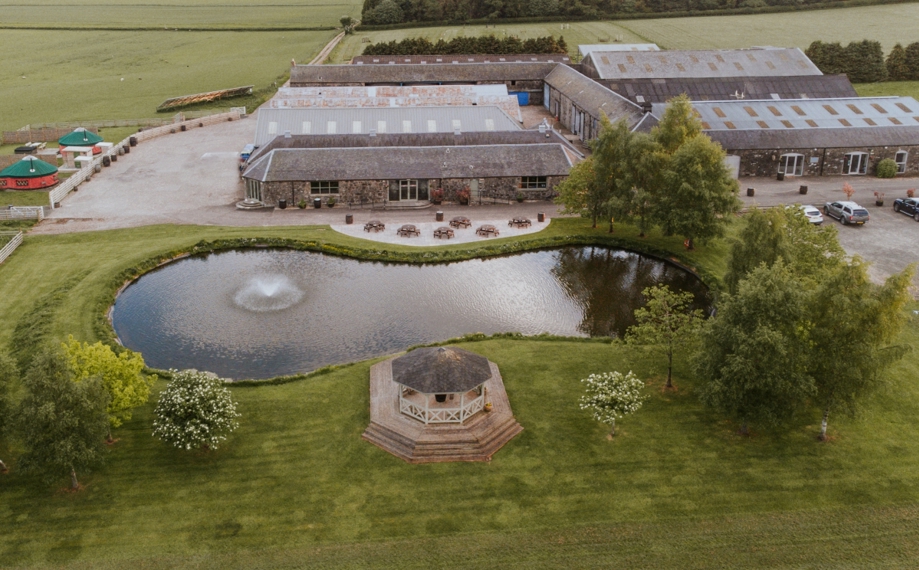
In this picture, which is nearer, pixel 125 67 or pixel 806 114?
pixel 806 114

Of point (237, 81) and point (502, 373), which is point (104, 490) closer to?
point (502, 373)

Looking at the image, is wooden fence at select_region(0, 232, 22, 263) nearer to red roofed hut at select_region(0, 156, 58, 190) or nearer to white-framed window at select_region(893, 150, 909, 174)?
red roofed hut at select_region(0, 156, 58, 190)

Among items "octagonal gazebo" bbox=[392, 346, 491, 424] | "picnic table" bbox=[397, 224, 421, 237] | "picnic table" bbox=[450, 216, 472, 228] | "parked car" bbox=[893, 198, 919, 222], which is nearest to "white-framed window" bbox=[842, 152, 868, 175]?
"parked car" bbox=[893, 198, 919, 222]

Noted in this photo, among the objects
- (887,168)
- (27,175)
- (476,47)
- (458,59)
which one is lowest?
(27,175)

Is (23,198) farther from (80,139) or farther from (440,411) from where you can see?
(440,411)

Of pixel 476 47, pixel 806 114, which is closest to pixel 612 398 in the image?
pixel 806 114

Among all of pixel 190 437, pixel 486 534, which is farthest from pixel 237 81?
pixel 486 534
